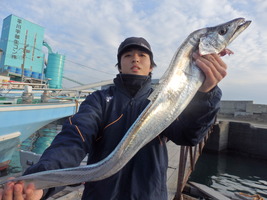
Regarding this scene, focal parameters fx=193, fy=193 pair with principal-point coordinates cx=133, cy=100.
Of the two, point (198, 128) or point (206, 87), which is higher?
point (206, 87)

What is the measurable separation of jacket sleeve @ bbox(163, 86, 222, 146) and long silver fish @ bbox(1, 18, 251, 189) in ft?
0.44

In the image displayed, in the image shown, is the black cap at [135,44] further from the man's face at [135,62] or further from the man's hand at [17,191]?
the man's hand at [17,191]

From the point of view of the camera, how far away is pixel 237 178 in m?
13.5

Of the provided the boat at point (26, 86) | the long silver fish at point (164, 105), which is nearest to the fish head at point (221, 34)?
the long silver fish at point (164, 105)

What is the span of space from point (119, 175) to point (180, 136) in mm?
767

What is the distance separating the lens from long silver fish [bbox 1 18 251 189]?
4.80ft

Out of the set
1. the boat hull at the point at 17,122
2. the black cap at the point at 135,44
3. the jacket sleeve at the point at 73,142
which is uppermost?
the black cap at the point at 135,44

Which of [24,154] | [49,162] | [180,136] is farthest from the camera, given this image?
[24,154]

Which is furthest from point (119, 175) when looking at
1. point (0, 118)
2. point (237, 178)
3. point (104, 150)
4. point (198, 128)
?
point (237, 178)

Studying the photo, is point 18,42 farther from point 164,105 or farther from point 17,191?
point 164,105

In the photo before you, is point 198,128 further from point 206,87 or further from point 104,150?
point 104,150

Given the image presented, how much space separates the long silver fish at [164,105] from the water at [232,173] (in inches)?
415

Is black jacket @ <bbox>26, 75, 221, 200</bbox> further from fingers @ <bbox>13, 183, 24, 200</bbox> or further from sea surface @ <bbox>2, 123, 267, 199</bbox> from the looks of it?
sea surface @ <bbox>2, 123, 267, 199</bbox>

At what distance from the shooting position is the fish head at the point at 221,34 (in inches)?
67.4
